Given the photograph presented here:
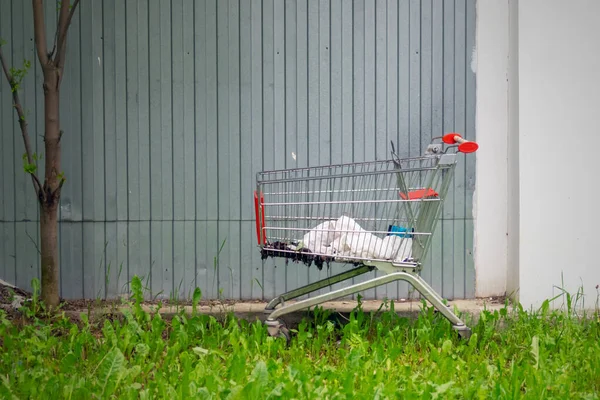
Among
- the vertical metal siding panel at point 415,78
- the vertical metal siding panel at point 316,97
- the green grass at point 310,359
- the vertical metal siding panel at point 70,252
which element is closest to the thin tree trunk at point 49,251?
the green grass at point 310,359

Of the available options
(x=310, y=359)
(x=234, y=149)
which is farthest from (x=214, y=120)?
(x=310, y=359)

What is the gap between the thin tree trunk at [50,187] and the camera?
452 centimetres

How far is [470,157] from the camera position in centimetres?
516

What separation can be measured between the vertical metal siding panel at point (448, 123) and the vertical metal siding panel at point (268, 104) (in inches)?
50.7

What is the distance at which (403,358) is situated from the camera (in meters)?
3.79

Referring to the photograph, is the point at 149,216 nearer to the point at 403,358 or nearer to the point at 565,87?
the point at 403,358

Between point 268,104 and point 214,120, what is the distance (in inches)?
17.1

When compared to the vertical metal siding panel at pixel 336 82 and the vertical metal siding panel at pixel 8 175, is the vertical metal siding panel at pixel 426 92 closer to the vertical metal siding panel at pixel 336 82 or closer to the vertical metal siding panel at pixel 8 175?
the vertical metal siding panel at pixel 336 82

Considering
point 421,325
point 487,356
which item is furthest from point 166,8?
point 487,356

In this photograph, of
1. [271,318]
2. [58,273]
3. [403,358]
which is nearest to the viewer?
[403,358]

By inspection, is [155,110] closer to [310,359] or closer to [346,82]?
[346,82]

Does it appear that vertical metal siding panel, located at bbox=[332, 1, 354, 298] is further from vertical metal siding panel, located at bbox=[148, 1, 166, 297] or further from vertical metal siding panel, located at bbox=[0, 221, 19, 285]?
vertical metal siding panel, located at bbox=[0, 221, 19, 285]

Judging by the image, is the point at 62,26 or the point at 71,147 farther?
the point at 71,147

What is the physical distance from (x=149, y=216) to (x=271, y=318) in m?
1.57
